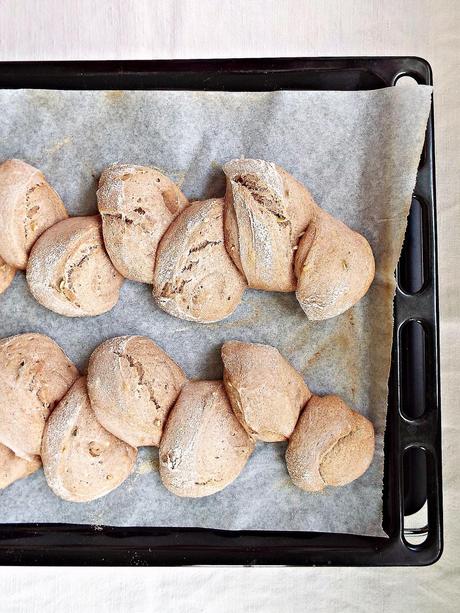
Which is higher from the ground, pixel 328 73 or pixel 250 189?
pixel 328 73

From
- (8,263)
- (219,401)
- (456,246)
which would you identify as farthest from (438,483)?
(8,263)

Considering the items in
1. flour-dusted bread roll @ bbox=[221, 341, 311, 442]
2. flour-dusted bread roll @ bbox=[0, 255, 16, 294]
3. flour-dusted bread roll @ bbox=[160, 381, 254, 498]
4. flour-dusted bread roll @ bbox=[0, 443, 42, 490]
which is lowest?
flour-dusted bread roll @ bbox=[0, 443, 42, 490]

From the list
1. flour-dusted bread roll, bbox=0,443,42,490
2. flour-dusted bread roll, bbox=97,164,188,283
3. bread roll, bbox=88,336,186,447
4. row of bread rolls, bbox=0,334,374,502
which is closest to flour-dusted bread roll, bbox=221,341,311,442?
row of bread rolls, bbox=0,334,374,502

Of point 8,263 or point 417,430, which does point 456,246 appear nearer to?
point 417,430

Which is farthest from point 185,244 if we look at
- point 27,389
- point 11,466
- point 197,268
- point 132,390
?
point 11,466

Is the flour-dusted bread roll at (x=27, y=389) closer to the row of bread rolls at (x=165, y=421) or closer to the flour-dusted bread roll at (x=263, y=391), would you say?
the row of bread rolls at (x=165, y=421)

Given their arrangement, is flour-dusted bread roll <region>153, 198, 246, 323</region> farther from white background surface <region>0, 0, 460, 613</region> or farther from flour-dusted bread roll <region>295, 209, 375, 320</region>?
white background surface <region>0, 0, 460, 613</region>
